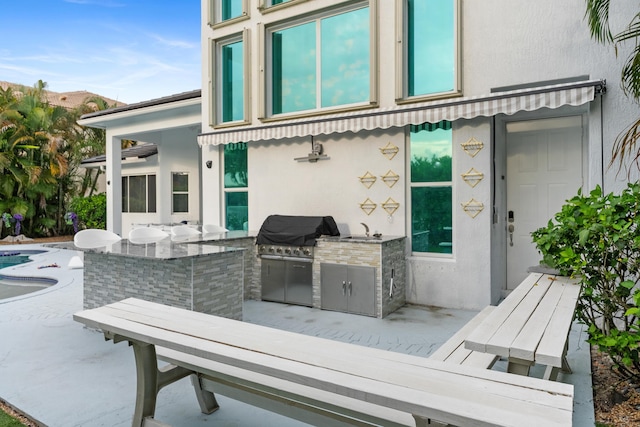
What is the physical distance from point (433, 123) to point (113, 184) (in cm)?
1112

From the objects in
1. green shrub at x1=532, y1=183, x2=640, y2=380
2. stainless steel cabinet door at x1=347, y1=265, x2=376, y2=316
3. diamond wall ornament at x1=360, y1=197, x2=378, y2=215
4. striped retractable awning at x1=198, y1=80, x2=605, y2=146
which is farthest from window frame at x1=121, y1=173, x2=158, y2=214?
green shrub at x1=532, y1=183, x2=640, y2=380

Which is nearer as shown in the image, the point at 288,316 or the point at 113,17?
the point at 288,316

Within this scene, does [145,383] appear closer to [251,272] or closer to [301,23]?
[251,272]

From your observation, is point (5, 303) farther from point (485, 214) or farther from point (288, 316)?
point (485, 214)

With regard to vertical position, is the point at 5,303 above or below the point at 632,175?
below

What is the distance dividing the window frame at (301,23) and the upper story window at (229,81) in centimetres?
80

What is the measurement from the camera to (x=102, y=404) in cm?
370

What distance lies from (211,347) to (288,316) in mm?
4402

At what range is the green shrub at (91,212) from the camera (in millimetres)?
17750

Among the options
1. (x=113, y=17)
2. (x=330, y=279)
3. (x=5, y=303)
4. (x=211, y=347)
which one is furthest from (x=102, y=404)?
(x=113, y=17)

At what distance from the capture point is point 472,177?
22.5 ft

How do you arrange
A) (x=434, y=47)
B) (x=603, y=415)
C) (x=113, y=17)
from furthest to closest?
(x=113, y=17) < (x=434, y=47) < (x=603, y=415)

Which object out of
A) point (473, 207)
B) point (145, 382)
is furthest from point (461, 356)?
point (473, 207)

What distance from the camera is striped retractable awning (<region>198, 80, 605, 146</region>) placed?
562cm
